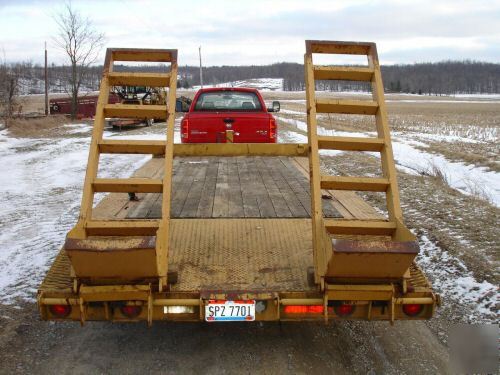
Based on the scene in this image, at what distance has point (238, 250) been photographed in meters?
3.67

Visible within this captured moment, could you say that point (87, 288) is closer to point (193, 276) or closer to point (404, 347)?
point (193, 276)

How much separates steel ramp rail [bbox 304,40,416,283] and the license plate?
1.56 feet

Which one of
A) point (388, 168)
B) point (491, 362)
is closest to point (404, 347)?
point (491, 362)

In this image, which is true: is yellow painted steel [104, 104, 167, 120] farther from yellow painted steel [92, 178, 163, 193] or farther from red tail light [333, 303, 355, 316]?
red tail light [333, 303, 355, 316]

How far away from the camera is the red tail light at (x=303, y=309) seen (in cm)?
312

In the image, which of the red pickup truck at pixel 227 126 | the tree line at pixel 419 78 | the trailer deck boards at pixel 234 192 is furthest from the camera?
the tree line at pixel 419 78

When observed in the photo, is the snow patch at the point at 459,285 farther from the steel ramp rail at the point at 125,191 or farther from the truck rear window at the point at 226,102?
the truck rear window at the point at 226,102

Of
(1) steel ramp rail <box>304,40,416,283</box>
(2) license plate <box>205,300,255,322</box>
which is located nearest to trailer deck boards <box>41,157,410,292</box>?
(2) license plate <box>205,300,255,322</box>

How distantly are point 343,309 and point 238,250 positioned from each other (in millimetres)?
921

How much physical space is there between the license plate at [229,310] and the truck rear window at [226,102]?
255 inches

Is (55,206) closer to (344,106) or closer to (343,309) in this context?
(344,106)

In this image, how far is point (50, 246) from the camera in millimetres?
5883

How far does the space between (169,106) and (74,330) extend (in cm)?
200

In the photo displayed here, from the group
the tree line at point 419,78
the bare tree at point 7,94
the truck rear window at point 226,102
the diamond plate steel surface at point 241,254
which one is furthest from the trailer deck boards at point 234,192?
the tree line at point 419,78
